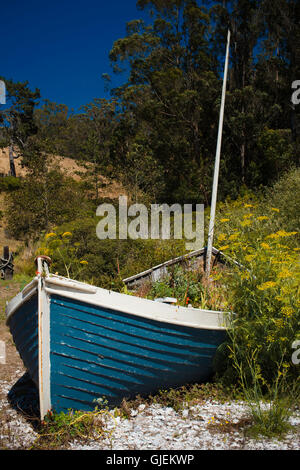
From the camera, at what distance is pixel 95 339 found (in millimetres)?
3990

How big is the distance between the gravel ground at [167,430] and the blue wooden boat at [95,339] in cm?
32

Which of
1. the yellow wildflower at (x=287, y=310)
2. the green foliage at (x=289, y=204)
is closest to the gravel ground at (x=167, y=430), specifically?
the yellow wildflower at (x=287, y=310)

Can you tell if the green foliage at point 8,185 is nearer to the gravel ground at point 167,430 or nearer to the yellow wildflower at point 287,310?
the gravel ground at point 167,430

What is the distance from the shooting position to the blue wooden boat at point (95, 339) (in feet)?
12.8

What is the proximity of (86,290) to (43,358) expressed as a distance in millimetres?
818

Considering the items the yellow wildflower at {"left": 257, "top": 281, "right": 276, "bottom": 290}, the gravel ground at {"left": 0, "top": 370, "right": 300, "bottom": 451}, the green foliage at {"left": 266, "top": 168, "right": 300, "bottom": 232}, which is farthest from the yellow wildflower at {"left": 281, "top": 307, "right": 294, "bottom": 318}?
the green foliage at {"left": 266, "top": 168, "right": 300, "bottom": 232}

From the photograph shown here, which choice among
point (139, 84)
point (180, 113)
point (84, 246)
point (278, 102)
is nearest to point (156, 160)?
point (180, 113)

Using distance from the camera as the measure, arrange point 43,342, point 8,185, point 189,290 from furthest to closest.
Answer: point 8,185, point 189,290, point 43,342

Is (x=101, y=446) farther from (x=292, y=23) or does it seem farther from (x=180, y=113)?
(x=292, y=23)

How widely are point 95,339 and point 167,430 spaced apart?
124cm

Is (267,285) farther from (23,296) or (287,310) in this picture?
(23,296)

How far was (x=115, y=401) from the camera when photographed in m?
4.37

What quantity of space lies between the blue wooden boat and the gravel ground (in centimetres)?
32

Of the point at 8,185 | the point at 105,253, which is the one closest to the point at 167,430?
the point at 105,253
